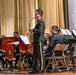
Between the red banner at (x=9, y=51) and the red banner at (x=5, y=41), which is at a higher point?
the red banner at (x=5, y=41)

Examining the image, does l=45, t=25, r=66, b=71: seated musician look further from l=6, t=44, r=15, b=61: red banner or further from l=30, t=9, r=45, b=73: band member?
l=6, t=44, r=15, b=61: red banner

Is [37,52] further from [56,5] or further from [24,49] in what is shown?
[56,5]

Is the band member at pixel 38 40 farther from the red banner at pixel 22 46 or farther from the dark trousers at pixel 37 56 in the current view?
the red banner at pixel 22 46

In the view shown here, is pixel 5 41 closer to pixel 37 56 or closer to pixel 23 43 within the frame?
pixel 23 43

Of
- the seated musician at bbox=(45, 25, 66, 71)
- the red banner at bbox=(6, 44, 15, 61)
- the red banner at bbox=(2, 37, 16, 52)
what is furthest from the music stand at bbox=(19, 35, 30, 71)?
the seated musician at bbox=(45, 25, 66, 71)

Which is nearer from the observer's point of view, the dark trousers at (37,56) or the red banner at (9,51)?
the dark trousers at (37,56)

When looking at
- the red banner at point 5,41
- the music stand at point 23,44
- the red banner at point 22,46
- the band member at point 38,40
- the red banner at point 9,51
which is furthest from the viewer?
the red banner at point 5,41

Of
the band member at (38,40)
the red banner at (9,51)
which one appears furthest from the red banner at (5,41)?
the band member at (38,40)

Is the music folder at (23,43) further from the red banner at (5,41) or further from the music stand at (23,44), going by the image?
the red banner at (5,41)

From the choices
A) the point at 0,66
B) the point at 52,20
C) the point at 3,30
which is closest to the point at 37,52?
the point at 0,66

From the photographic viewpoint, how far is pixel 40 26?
21.3 ft

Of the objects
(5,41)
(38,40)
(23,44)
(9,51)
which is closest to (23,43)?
(23,44)

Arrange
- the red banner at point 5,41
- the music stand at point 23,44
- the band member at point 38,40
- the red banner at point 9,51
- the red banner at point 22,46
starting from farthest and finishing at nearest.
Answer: the red banner at point 5,41
the red banner at point 9,51
the red banner at point 22,46
the music stand at point 23,44
the band member at point 38,40

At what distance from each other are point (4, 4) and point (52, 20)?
2.30 metres
